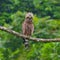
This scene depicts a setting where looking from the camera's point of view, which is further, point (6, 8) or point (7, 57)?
point (6, 8)

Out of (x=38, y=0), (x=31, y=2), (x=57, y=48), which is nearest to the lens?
(x=57, y=48)

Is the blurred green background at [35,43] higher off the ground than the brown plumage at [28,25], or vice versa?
the brown plumage at [28,25]

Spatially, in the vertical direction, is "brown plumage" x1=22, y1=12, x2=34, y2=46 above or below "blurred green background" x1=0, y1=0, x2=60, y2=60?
above

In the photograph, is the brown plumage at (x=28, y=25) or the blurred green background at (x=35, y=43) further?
the brown plumage at (x=28, y=25)

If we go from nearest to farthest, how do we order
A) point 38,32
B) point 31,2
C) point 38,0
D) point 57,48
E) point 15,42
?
point 57,48, point 38,32, point 15,42, point 38,0, point 31,2

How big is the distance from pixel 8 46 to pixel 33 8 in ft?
31.4

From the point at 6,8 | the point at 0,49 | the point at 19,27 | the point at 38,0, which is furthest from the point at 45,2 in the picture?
the point at 0,49

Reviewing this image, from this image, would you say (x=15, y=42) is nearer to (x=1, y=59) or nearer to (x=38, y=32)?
(x=38, y=32)

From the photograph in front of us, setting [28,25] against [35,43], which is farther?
[35,43]

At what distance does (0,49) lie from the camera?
35.8 feet

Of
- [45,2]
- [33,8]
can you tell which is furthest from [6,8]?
[45,2]

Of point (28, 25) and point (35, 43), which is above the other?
point (28, 25)

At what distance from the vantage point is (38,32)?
11781 millimetres

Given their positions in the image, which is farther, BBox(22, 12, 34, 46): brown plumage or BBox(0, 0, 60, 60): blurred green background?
BBox(22, 12, 34, 46): brown plumage
